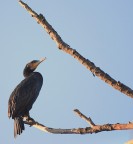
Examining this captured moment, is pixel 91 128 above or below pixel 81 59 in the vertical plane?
below

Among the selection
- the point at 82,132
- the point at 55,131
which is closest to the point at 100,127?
the point at 82,132

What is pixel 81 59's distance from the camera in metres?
2.35

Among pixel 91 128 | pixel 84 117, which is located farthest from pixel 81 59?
pixel 84 117

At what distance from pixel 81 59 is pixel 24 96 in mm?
4892

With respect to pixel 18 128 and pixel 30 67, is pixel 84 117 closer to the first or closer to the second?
pixel 18 128

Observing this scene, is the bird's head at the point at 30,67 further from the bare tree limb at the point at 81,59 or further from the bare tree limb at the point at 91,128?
the bare tree limb at the point at 81,59

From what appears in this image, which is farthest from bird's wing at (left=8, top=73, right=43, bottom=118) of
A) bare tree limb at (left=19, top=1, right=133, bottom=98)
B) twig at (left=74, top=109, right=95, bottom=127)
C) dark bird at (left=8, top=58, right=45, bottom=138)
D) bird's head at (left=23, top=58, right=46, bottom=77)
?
bare tree limb at (left=19, top=1, right=133, bottom=98)

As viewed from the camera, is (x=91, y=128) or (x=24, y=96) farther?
(x=24, y=96)

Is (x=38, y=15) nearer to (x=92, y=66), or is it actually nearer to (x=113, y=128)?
(x=92, y=66)

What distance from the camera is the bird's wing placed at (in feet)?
22.3

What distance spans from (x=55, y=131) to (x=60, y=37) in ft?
2.58

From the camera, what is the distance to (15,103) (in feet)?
22.6

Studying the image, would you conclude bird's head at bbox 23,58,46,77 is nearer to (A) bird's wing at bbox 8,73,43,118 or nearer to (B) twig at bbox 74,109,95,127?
(A) bird's wing at bbox 8,73,43,118

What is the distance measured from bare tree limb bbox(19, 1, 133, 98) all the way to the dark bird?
355 centimetres
